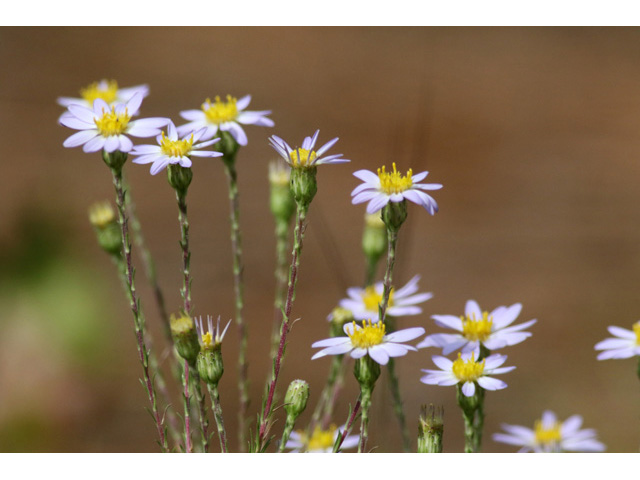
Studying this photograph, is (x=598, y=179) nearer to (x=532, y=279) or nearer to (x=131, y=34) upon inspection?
(x=532, y=279)

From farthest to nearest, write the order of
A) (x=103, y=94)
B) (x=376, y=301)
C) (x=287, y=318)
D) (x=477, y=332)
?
(x=103, y=94)
(x=376, y=301)
(x=477, y=332)
(x=287, y=318)

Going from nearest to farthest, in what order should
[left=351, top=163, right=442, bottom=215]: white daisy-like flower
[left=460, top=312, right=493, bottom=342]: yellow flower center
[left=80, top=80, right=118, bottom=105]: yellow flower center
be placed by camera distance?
[left=351, top=163, right=442, bottom=215]: white daisy-like flower < [left=460, top=312, right=493, bottom=342]: yellow flower center < [left=80, top=80, right=118, bottom=105]: yellow flower center

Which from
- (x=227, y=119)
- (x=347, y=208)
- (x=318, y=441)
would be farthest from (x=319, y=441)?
(x=347, y=208)

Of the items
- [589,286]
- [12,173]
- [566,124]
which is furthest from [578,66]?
[12,173]

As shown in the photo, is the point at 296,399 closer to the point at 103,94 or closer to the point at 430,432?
the point at 430,432

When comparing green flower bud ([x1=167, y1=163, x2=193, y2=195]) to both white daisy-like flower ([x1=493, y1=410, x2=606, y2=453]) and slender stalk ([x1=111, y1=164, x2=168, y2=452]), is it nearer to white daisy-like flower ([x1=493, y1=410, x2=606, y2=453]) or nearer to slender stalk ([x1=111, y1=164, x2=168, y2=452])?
slender stalk ([x1=111, y1=164, x2=168, y2=452])

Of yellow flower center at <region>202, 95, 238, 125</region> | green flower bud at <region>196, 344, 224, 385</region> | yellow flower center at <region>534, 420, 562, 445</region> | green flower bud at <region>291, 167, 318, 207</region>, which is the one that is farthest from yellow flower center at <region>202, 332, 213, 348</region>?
yellow flower center at <region>534, 420, 562, 445</region>

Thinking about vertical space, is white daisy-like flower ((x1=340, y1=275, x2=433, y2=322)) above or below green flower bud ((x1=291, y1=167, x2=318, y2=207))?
below
